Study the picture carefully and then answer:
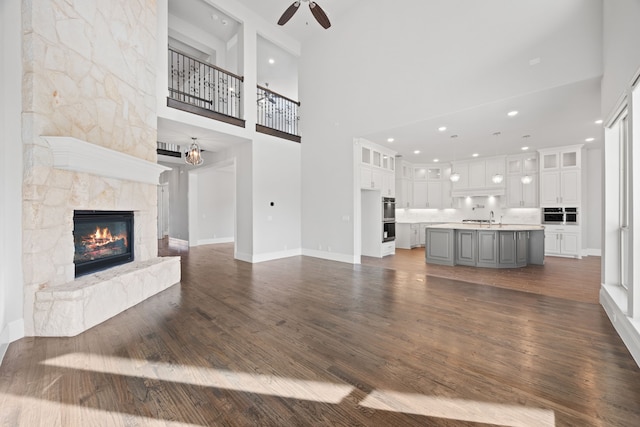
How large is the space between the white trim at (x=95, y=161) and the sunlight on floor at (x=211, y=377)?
6.53ft

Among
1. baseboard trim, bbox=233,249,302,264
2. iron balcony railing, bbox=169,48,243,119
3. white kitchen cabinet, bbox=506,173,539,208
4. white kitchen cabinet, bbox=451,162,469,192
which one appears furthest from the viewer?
white kitchen cabinet, bbox=451,162,469,192

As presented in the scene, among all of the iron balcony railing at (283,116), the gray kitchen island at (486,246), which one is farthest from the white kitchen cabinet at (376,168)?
the iron balcony railing at (283,116)

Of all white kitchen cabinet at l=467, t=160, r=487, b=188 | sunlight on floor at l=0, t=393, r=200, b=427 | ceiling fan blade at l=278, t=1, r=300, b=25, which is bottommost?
sunlight on floor at l=0, t=393, r=200, b=427

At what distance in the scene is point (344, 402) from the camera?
1749 millimetres

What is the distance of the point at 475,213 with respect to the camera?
9.29m

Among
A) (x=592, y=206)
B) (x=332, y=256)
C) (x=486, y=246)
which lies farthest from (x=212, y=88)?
(x=592, y=206)

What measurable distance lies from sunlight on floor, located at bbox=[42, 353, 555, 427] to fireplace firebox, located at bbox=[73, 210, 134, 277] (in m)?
1.46

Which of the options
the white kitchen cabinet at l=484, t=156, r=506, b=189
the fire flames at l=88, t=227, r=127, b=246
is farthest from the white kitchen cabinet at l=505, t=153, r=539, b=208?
the fire flames at l=88, t=227, r=127, b=246

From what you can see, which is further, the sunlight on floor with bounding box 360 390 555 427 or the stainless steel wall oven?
the stainless steel wall oven

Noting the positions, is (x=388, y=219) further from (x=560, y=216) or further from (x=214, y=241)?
(x=214, y=241)

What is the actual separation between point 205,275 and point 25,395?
3.38m

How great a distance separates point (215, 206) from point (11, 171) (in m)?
7.73

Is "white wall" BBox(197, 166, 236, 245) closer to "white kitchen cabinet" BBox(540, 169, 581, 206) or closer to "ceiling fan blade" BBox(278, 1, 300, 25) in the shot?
"ceiling fan blade" BBox(278, 1, 300, 25)

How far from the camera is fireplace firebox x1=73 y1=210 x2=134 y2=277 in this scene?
10.8ft
